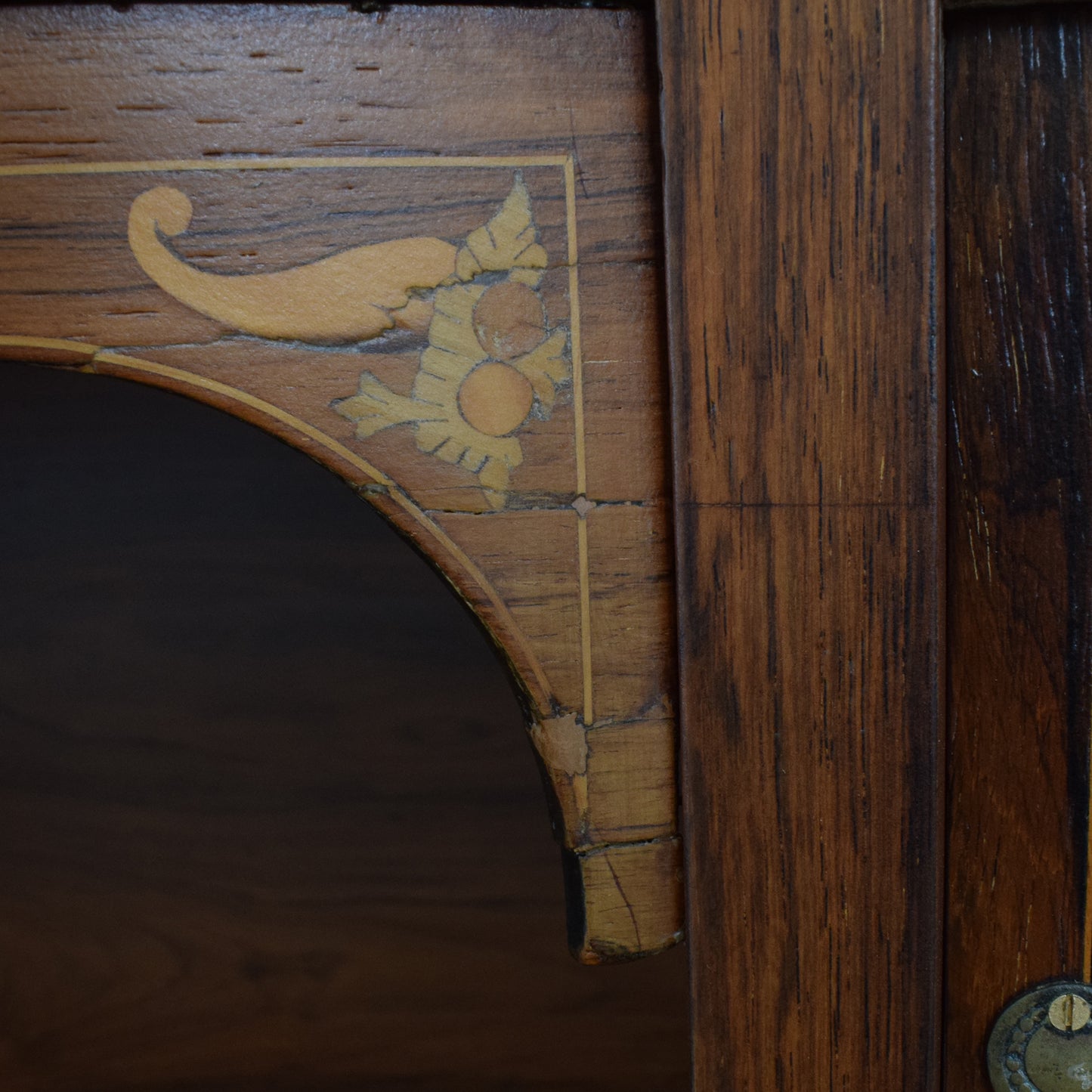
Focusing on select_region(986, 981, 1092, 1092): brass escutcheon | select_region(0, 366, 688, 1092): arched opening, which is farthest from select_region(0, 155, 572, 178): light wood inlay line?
select_region(0, 366, 688, 1092): arched opening

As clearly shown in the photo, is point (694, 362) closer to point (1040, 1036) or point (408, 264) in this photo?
point (408, 264)

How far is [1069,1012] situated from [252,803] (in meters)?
0.72

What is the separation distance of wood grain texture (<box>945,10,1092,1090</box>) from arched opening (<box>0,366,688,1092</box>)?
554mm

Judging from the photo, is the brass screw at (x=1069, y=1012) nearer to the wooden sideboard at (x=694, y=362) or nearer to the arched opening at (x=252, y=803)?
the wooden sideboard at (x=694, y=362)

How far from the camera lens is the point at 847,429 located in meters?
0.43

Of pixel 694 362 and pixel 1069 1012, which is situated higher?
pixel 694 362

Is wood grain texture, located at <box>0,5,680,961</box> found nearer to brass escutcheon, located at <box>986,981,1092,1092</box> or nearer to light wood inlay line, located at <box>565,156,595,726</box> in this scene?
light wood inlay line, located at <box>565,156,595,726</box>

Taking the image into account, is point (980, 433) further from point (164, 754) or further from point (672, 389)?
point (164, 754)

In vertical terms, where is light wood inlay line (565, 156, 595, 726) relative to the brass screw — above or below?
above

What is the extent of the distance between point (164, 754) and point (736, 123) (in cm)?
79

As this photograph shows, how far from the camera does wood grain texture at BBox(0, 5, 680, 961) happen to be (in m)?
0.40

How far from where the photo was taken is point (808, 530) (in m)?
0.43

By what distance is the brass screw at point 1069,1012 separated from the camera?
48 centimetres

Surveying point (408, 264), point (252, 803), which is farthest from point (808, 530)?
point (252, 803)
